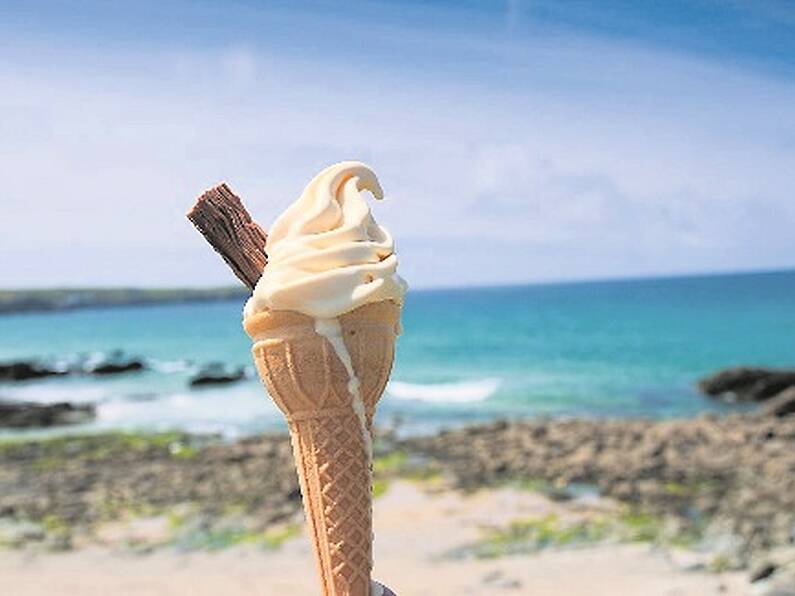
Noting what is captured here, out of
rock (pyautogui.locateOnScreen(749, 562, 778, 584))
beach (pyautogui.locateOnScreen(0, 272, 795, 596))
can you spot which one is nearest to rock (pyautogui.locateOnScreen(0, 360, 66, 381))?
beach (pyautogui.locateOnScreen(0, 272, 795, 596))

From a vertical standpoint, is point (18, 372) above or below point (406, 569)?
above

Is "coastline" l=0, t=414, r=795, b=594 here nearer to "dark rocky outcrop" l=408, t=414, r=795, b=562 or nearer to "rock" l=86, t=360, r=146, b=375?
"dark rocky outcrop" l=408, t=414, r=795, b=562

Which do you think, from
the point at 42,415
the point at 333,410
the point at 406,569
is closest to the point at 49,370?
the point at 42,415

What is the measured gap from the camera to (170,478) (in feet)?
58.5

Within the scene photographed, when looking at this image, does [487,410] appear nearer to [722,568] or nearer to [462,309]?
[722,568]

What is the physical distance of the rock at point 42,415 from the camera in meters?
25.9

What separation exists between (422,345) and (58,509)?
139 feet

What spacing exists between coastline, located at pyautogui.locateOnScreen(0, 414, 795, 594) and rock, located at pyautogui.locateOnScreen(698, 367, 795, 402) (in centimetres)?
507

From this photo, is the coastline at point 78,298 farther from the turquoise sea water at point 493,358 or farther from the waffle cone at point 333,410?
the waffle cone at point 333,410

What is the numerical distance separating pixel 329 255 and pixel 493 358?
148 feet

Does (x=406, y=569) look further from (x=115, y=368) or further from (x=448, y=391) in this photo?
(x=115, y=368)

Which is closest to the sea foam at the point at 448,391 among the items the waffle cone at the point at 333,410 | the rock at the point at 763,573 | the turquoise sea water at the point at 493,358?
the turquoise sea water at the point at 493,358

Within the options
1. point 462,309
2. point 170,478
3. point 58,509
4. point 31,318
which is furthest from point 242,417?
point 31,318

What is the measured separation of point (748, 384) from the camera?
27.7m
